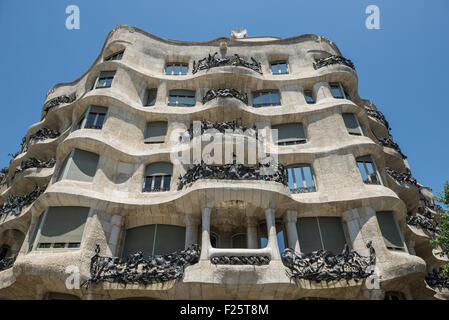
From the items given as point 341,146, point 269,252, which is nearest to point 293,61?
point 341,146

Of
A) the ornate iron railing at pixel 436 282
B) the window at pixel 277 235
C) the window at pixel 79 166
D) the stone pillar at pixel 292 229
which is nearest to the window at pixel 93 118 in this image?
the window at pixel 79 166

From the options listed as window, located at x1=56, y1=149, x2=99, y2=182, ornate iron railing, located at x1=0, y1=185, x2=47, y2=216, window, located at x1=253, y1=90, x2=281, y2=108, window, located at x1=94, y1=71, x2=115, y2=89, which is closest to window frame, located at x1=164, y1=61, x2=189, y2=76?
window, located at x1=94, y1=71, x2=115, y2=89

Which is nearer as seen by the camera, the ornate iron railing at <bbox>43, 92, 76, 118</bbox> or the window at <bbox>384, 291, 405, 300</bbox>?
the window at <bbox>384, 291, 405, 300</bbox>

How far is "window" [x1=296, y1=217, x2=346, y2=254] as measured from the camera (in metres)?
14.7

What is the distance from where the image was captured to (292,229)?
14828mm

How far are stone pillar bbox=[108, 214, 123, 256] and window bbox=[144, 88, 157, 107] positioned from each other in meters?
8.46

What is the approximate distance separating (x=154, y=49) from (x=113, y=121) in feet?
26.8

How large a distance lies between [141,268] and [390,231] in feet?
38.7

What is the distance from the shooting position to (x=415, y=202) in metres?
22.1

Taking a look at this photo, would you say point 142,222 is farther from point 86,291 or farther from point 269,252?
point 269,252

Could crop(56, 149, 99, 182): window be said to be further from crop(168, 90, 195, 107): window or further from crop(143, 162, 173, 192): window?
crop(168, 90, 195, 107): window

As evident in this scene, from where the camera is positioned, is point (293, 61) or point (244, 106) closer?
point (244, 106)

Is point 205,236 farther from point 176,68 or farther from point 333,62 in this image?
point 333,62

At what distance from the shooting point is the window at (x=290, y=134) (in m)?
18.5
